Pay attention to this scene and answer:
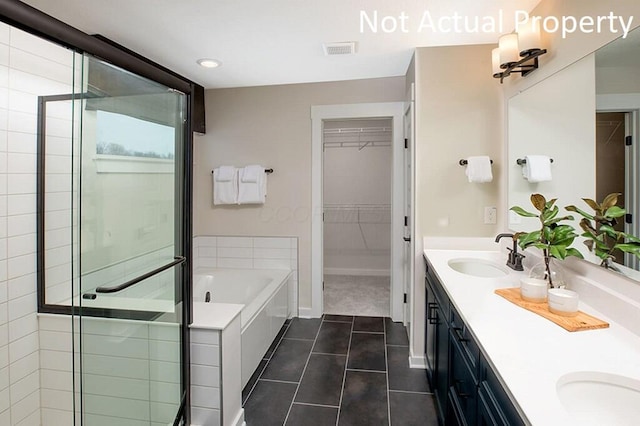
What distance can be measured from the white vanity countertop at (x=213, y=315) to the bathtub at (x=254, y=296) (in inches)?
14.1

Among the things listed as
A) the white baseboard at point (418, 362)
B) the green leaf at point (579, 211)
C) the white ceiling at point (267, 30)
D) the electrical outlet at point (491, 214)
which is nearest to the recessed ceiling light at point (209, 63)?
the white ceiling at point (267, 30)

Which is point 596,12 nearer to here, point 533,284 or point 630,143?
point 630,143

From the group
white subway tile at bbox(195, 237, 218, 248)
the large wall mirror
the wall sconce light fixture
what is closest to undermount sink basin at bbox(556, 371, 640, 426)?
the large wall mirror

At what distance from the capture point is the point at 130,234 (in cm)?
136

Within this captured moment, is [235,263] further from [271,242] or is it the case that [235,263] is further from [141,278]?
[141,278]

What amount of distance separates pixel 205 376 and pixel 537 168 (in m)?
2.12

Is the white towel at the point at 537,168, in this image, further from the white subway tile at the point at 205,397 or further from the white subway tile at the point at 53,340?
the white subway tile at the point at 53,340

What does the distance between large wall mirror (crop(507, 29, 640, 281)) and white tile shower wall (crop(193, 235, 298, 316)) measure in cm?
212

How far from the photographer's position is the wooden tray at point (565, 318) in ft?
3.54

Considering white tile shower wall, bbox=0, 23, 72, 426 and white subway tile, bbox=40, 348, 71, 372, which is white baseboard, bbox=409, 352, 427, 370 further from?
white tile shower wall, bbox=0, 23, 72, 426

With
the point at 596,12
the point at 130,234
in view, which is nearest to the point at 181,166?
the point at 130,234

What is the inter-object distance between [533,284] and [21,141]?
2.52 meters

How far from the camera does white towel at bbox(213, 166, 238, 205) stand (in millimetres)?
3260

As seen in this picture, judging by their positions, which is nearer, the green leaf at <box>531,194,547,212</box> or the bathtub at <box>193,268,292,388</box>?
the green leaf at <box>531,194,547,212</box>
